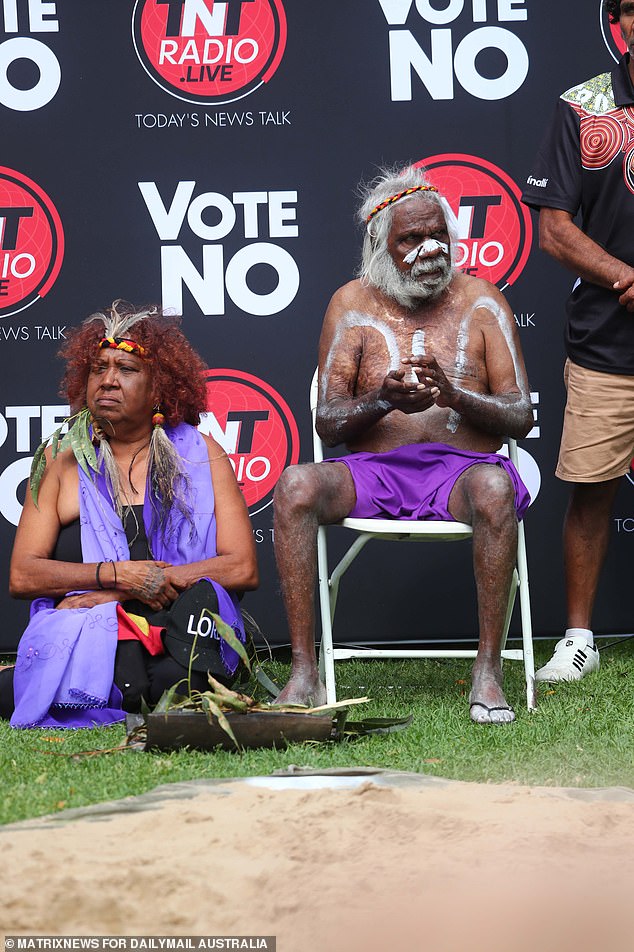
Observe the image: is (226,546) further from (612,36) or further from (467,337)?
(612,36)

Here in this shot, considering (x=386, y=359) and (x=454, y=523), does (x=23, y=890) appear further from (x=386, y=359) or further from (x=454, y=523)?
(x=386, y=359)

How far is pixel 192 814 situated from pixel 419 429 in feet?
6.07

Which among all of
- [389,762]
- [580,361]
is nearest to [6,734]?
[389,762]

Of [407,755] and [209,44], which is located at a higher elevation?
[209,44]

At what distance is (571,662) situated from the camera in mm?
4102

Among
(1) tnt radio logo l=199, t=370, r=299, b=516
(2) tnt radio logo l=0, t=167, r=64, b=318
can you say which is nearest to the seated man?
(1) tnt radio logo l=199, t=370, r=299, b=516

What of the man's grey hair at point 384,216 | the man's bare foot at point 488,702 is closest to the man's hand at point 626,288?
the man's grey hair at point 384,216

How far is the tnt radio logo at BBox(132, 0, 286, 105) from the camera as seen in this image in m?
4.74

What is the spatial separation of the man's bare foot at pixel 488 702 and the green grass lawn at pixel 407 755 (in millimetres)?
45

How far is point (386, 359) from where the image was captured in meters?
3.86

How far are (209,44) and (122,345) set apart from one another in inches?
66.9

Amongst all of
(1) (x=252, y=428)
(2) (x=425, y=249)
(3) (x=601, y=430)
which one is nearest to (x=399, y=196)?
(2) (x=425, y=249)

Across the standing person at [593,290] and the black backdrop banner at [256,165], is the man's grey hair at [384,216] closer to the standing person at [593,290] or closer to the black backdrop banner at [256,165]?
the standing person at [593,290]

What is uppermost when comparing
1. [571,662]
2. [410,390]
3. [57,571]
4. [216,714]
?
[410,390]
